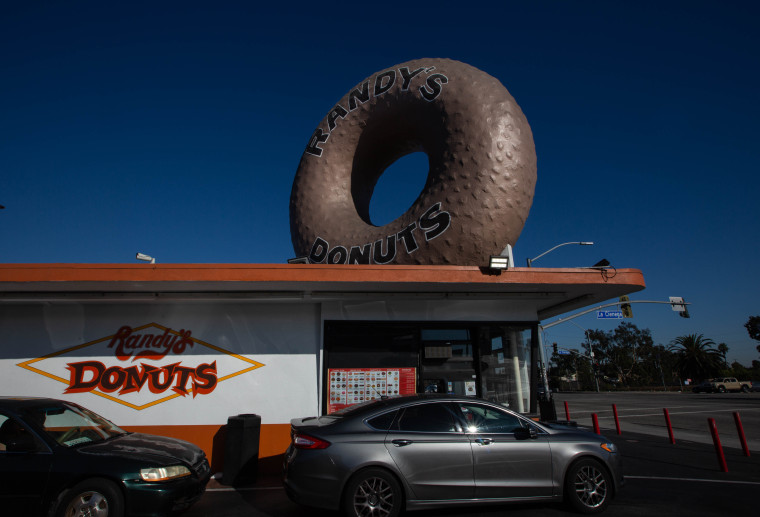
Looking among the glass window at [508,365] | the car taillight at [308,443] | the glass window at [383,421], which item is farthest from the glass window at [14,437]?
the glass window at [508,365]

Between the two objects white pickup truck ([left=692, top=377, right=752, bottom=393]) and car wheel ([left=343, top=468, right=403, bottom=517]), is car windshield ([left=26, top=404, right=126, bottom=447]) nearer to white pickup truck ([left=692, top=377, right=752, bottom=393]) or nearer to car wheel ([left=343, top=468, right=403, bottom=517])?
car wheel ([left=343, top=468, right=403, bottom=517])

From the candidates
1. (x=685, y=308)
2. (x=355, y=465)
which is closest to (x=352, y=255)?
(x=355, y=465)

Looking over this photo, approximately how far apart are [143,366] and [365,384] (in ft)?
13.1

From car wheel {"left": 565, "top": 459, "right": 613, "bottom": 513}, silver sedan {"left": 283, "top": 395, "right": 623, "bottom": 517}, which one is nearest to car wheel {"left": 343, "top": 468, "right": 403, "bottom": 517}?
silver sedan {"left": 283, "top": 395, "right": 623, "bottom": 517}

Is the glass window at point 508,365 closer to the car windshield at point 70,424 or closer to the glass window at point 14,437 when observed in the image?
the car windshield at point 70,424

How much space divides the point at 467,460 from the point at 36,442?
14.8 ft

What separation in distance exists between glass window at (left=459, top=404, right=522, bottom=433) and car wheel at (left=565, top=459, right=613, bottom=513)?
792 mm

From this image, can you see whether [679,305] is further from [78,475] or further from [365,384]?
[78,475]

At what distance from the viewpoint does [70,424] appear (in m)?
5.34

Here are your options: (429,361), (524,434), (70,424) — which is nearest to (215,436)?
(70,424)

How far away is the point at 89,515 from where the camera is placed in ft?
14.1

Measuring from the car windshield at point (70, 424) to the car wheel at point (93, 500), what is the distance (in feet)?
1.71

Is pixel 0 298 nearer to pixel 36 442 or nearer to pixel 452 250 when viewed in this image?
pixel 36 442

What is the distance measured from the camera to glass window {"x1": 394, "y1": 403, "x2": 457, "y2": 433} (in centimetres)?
481
